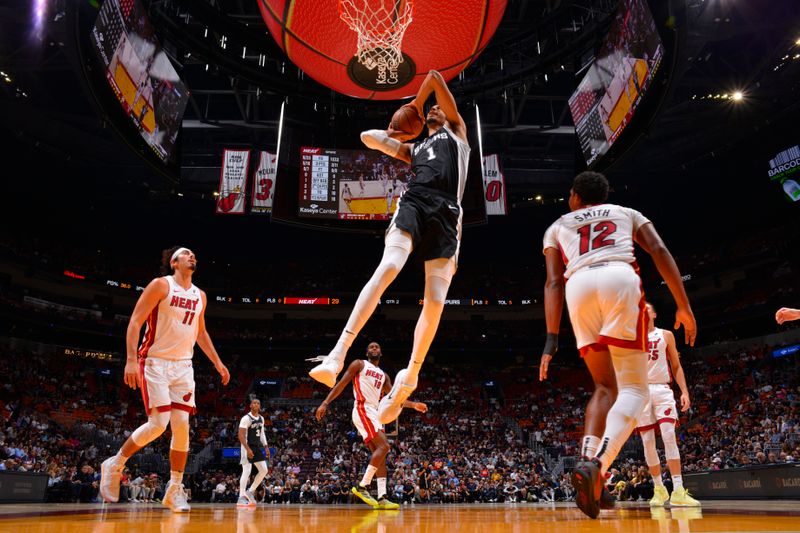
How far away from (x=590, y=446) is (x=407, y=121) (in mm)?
2552

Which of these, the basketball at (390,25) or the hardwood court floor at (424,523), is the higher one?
the basketball at (390,25)

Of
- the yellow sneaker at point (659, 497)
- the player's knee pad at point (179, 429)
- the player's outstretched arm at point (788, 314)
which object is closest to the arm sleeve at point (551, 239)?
the player's outstretched arm at point (788, 314)

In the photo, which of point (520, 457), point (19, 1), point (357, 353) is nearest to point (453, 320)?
point (357, 353)

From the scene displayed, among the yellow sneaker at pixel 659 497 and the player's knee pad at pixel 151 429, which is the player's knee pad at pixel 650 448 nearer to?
the yellow sneaker at pixel 659 497

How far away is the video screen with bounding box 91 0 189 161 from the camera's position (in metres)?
9.83

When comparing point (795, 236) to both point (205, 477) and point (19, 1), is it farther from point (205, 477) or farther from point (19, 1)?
point (19, 1)

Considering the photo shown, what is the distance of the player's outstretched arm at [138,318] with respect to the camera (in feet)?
15.3

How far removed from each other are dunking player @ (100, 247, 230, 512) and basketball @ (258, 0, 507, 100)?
9.70ft

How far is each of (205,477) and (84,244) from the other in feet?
50.5

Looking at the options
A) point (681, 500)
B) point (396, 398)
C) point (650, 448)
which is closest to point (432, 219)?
point (396, 398)

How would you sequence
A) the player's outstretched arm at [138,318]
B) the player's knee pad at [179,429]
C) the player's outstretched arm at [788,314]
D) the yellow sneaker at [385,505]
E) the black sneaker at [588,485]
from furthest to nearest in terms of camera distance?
the yellow sneaker at [385,505] < the player's knee pad at [179,429] < the player's outstretched arm at [138,318] < the player's outstretched arm at [788,314] < the black sneaker at [588,485]

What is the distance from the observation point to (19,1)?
1445 cm

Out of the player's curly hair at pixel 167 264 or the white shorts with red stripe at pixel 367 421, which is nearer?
the player's curly hair at pixel 167 264

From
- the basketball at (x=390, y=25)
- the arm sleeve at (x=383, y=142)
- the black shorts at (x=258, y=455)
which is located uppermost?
the basketball at (x=390, y=25)
